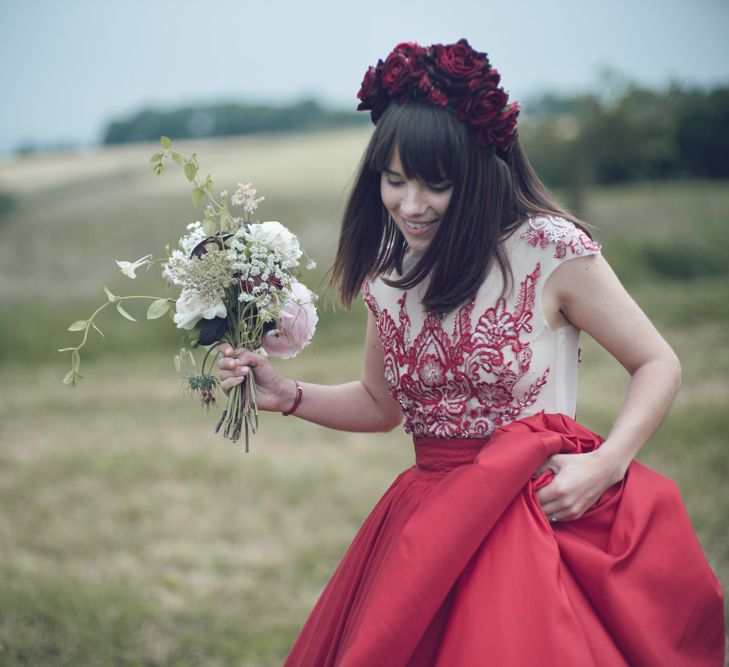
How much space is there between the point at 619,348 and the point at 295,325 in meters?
0.87

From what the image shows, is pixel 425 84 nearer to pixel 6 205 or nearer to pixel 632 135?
pixel 6 205

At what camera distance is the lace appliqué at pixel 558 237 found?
207cm

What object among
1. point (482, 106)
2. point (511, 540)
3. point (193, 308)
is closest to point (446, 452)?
point (511, 540)

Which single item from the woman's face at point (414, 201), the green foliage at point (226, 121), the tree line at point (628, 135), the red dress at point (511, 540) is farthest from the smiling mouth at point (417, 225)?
the green foliage at point (226, 121)

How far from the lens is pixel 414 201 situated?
2.06 meters

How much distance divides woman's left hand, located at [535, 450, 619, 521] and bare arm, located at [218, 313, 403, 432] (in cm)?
77

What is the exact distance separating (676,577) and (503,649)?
482mm

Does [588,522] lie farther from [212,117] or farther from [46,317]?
[212,117]

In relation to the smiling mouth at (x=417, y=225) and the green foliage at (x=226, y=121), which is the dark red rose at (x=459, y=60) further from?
the green foliage at (x=226, y=121)

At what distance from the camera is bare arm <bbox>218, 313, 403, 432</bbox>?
2.45m

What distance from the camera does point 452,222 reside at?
2.07 m

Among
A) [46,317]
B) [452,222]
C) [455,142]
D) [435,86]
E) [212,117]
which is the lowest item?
[46,317]

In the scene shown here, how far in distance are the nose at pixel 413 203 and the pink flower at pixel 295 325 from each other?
422 millimetres

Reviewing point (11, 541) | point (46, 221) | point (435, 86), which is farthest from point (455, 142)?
point (46, 221)
